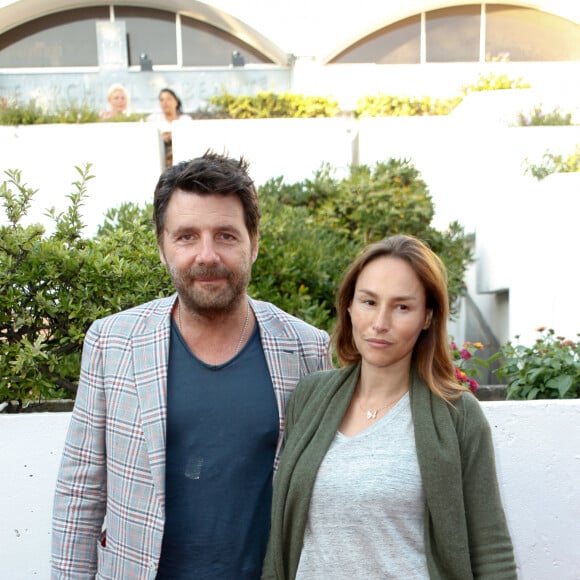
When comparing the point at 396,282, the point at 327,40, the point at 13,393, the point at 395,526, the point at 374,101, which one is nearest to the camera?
the point at 395,526

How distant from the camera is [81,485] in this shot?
213 cm

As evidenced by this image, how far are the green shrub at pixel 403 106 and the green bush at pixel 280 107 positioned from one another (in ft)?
1.64

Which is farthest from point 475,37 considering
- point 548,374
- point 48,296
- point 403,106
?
point 48,296

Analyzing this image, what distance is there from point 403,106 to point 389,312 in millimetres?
7633

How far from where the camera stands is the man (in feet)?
6.76

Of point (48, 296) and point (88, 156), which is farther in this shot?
point (88, 156)

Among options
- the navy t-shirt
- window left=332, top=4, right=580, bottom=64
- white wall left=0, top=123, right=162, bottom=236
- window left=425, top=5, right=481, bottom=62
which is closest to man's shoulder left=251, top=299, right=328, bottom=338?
the navy t-shirt

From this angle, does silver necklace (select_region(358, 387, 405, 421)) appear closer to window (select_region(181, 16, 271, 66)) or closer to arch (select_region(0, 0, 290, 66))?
arch (select_region(0, 0, 290, 66))

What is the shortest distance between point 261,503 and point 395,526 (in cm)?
43

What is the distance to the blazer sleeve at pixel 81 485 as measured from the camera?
2.13 meters

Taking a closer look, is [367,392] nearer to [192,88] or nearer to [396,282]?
[396,282]

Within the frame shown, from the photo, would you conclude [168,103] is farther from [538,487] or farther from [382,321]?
[382,321]

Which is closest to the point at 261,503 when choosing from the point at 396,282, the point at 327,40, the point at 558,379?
the point at 396,282

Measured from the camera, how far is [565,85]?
8.16 meters
